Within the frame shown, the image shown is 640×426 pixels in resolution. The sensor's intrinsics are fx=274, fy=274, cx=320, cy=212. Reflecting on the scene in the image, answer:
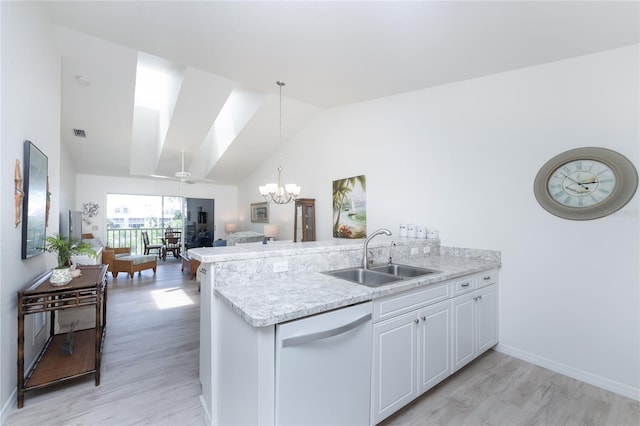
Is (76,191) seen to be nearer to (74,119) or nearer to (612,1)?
(74,119)

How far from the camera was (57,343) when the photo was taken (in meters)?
2.65

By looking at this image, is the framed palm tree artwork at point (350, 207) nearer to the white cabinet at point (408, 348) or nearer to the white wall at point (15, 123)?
the white cabinet at point (408, 348)

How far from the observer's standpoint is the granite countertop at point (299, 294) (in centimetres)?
133

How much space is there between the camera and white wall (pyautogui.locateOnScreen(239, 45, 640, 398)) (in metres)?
2.20

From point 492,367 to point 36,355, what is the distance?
4101 mm

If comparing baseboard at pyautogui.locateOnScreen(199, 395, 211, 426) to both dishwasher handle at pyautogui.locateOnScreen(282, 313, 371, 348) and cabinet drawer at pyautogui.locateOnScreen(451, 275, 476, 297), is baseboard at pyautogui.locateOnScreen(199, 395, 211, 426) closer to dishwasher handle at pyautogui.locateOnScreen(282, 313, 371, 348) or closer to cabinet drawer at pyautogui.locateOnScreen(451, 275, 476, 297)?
dishwasher handle at pyautogui.locateOnScreen(282, 313, 371, 348)

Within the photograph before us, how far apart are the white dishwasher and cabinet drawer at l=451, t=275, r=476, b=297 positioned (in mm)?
1028

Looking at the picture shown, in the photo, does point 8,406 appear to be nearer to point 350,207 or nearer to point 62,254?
Result: point 62,254

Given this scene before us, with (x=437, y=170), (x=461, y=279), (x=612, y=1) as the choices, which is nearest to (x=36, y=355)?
(x=461, y=279)

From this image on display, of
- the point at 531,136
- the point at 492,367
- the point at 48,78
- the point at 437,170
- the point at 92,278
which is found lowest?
the point at 492,367

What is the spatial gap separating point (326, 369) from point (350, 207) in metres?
3.30

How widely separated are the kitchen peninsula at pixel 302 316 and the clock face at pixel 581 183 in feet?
2.98

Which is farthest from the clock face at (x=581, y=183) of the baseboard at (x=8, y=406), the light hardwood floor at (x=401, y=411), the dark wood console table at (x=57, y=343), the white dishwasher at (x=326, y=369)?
the baseboard at (x=8, y=406)

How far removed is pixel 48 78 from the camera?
261 cm
